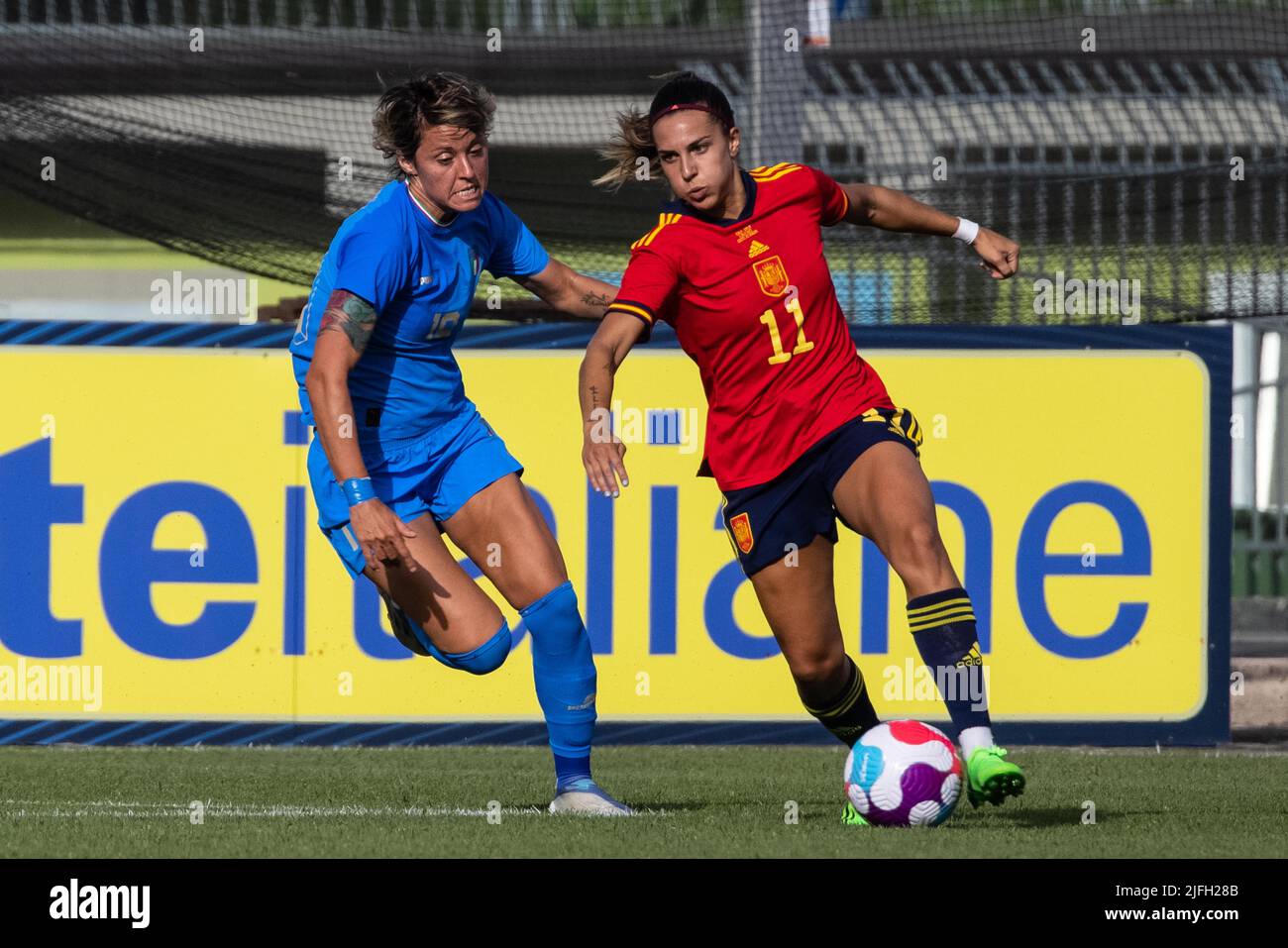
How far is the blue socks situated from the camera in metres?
6.12

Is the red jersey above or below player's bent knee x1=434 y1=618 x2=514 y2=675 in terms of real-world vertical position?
above

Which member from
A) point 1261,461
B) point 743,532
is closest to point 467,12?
point 1261,461

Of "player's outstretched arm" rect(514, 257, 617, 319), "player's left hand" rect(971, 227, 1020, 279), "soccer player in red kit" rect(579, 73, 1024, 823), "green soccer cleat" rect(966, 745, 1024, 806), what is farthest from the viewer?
"player's outstretched arm" rect(514, 257, 617, 319)

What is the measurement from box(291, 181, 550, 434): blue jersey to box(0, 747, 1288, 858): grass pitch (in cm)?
123

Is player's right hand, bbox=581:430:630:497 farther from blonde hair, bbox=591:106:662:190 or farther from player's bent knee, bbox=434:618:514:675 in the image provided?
blonde hair, bbox=591:106:662:190

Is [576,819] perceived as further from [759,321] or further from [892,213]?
[892,213]

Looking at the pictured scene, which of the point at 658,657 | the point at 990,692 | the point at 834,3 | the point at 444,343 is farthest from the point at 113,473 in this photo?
the point at 834,3

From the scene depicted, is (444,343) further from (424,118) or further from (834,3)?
(834,3)

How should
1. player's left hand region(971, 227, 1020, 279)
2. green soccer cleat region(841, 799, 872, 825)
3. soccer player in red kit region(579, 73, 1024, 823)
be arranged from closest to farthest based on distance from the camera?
green soccer cleat region(841, 799, 872, 825), soccer player in red kit region(579, 73, 1024, 823), player's left hand region(971, 227, 1020, 279)

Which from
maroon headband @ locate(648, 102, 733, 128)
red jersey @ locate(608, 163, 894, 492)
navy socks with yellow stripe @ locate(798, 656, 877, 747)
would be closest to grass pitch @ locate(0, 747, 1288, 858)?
navy socks with yellow stripe @ locate(798, 656, 877, 747)

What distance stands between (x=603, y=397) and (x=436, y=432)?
0.72 metres

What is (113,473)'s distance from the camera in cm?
871

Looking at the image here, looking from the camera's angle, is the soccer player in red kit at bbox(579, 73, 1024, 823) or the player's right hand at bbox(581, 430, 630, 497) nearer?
the player's right hand at bbox(581, 430, 630, 497)
